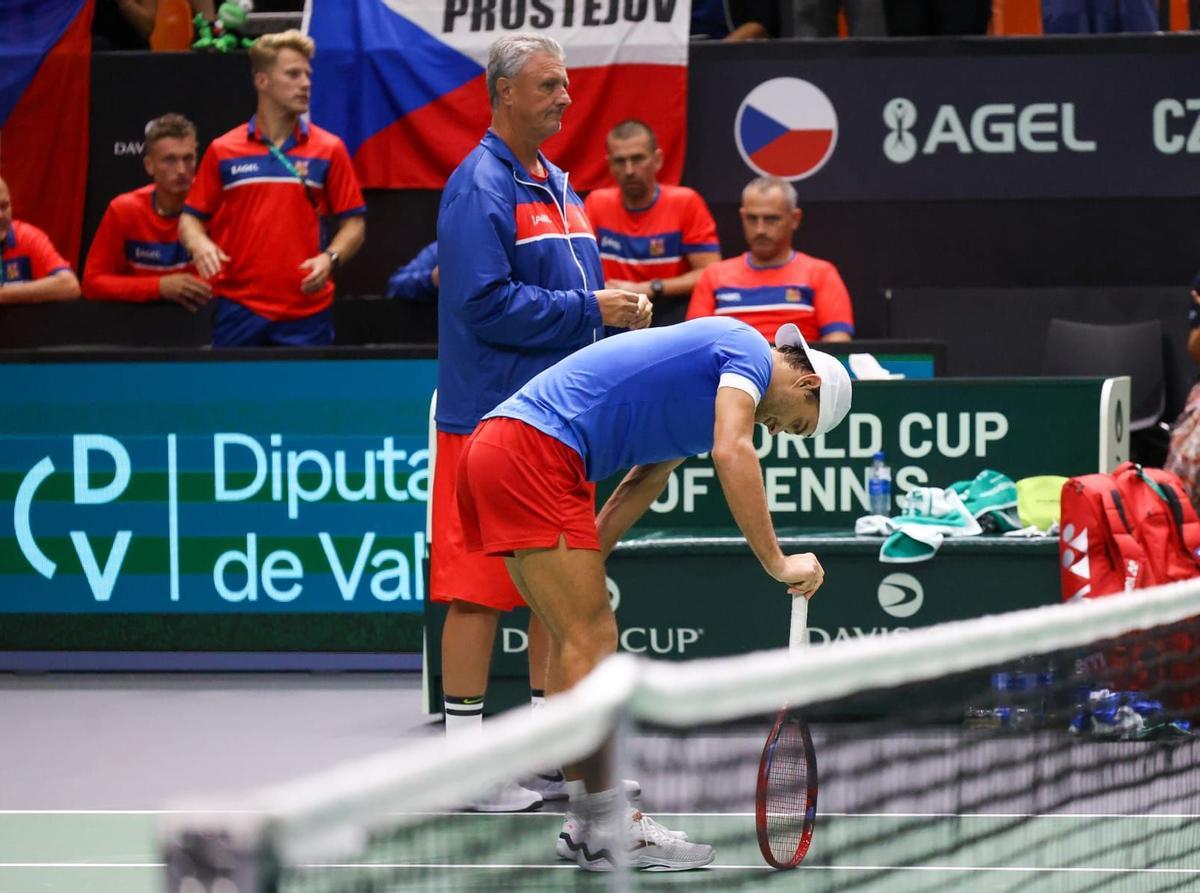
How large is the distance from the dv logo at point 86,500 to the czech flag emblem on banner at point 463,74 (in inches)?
89.2

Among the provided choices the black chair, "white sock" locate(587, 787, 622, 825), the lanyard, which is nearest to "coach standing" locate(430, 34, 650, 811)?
"white sock" locate(587, 787, 622, 825)

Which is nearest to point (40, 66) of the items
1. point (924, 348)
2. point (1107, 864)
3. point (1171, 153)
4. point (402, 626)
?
point (402, 626)

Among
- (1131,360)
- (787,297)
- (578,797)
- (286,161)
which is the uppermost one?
(286,161)

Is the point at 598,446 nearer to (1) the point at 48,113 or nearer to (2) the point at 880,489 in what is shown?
(2) the point at 880,489

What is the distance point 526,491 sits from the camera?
14.1 ft

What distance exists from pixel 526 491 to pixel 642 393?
35 centimetres

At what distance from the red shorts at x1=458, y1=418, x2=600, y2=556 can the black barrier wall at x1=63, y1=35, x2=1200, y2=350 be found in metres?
4.51

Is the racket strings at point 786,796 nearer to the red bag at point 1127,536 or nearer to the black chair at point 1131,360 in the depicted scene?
the red bag at point 1127,536

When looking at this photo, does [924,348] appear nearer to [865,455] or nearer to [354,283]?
[865,455]

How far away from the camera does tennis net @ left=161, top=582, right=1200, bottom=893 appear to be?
1765 mm

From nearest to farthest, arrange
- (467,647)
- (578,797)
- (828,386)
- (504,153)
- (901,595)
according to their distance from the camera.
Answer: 1. (828,386)
2. (578,797)
3. (504,153)
4. (467,647)
5. (901,595)

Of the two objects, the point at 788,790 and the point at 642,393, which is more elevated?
the point at 642,393

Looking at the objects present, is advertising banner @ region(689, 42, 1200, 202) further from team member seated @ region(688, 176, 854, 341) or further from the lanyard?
the lanyard

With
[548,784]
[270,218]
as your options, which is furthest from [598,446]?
[270,218]
